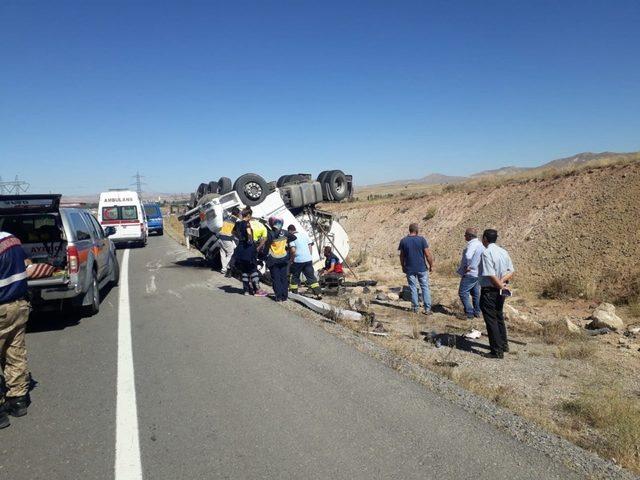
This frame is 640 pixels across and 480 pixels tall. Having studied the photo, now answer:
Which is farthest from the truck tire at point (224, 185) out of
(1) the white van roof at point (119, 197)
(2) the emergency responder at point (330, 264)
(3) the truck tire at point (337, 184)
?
(1) the white van roof at point (119, 197)

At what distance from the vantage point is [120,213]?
21281 millimetres

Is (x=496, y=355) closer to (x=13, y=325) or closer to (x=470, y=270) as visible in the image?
(x=470, y=270)

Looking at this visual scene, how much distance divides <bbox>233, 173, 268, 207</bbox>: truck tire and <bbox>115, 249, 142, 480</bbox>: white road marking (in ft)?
19.8

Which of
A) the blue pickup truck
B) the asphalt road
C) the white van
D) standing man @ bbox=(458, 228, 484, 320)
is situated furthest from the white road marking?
the blue pickup truck

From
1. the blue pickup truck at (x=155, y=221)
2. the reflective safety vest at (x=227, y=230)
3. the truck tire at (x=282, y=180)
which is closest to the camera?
the reflective safety vest at (x=227, y=230)

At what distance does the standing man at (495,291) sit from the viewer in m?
6.21

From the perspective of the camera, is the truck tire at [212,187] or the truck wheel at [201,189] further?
the truck wheel at [201,189]

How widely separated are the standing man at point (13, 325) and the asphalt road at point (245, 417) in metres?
0.20

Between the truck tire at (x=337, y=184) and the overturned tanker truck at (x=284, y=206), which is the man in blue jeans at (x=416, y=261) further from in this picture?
the truck tire at (x=337, y=184)

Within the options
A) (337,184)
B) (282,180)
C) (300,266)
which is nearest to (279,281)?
(300,266)

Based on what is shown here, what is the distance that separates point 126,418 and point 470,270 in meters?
6.37

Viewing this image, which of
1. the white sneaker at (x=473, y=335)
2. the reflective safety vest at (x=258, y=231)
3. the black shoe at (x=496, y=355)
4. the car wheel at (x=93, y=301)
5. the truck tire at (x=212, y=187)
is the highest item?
→ the truck tire at (x=212, y=187)

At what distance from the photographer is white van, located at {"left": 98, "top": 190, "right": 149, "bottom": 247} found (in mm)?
20578

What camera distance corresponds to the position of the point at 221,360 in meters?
5.45
